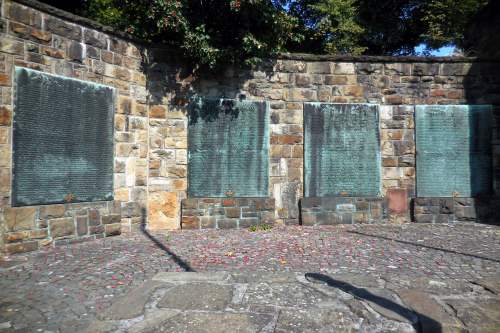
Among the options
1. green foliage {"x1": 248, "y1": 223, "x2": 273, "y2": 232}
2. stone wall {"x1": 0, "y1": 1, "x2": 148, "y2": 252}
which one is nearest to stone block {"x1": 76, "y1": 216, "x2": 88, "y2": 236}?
stone wall {"x1": 0, "y1": 1, "x2": 148, "y2": 252}

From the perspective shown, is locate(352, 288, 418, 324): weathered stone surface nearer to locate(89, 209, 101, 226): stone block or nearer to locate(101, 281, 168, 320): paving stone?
locate(101, 281, 168, 320): paving stone

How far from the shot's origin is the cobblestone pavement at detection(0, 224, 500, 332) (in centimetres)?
283

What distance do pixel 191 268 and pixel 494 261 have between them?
3.68 m

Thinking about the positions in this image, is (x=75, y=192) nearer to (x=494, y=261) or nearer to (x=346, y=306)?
(x=346, y=306)

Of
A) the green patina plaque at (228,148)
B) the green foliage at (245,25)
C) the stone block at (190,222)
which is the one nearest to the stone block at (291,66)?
the green foliage at (245,25)

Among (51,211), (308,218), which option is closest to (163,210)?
(51,211)

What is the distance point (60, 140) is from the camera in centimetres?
530

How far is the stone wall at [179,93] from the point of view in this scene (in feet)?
16.6

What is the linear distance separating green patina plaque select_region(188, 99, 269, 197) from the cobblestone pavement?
2.98ft

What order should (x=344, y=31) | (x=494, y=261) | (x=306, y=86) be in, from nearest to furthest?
1. (x=494, y=261)
2. (x=306, y=86)
3. (x=344, y=31)

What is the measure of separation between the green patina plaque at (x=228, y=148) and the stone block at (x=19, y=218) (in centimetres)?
256

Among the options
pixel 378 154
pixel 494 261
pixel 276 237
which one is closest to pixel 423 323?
pixel 494 261

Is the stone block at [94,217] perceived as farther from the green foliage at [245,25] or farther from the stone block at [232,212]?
the green foliage at [245,25]

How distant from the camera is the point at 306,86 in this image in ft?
23.3
